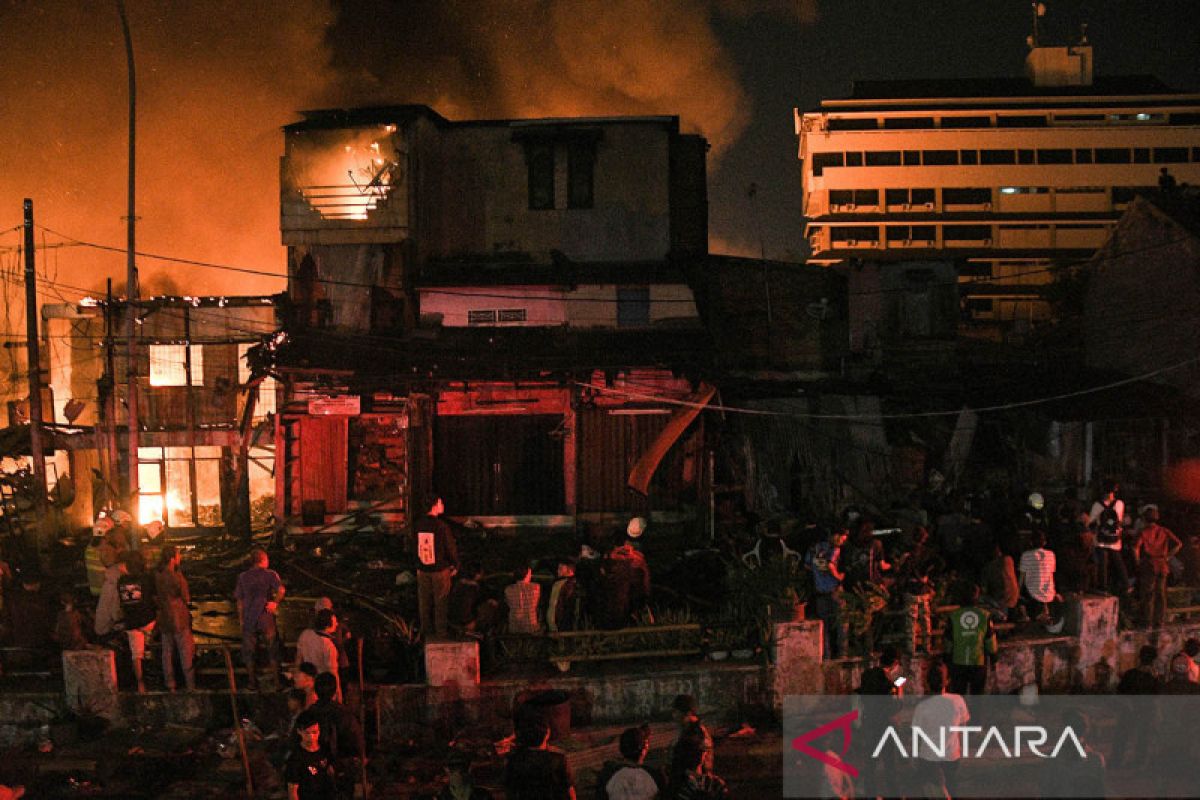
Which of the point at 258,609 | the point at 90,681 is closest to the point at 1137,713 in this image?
the point at 258,609

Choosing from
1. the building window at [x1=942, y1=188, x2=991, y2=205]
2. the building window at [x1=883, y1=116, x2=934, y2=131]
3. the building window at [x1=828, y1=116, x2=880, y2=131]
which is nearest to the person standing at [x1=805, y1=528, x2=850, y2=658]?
the building window at [x1=828, y1=116, x2=880, y2=131]

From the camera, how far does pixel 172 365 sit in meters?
24.8

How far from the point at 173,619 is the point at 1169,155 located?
2219 inches

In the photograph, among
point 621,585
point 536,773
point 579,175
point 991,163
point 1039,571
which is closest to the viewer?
point 536,773

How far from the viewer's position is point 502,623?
12.1 metres

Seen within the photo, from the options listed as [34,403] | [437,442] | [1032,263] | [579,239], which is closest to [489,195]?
[579,239]

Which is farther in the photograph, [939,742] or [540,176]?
[540,176]

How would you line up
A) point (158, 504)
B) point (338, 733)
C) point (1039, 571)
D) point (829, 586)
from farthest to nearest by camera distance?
point (158, 504), point (1039, 571), point (829, 586), point (338, 733)

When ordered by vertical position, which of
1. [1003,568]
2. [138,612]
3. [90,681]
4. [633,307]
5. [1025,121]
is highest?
[1025,121]

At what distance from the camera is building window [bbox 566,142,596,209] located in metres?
24.0

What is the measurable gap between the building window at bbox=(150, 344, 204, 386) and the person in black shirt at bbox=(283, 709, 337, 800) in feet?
63.3

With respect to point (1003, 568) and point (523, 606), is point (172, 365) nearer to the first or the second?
point (523, 606)

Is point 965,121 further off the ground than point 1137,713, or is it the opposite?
point 965,121

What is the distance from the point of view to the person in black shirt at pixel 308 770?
739 centimetres
